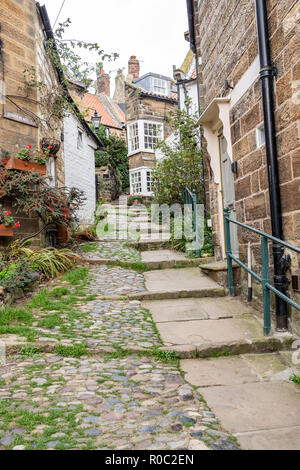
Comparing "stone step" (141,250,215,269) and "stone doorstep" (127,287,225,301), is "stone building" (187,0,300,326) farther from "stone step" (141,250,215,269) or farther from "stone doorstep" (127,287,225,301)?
"stone doorstep" (127,287,225,301)

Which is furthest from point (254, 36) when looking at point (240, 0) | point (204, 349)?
point (204, 349)

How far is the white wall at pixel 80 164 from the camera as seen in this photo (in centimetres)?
1132

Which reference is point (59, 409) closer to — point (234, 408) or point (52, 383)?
point (52, 383)

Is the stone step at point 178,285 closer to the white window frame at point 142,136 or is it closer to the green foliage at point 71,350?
the green foliage at point 71,350

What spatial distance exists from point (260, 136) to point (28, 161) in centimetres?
390

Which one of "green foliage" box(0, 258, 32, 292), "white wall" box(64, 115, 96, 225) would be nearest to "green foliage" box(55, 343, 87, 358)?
"green foliage" box(0, 258, 32, 292)

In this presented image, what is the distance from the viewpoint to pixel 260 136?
380 centimetres

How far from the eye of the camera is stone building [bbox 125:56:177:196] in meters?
19.8

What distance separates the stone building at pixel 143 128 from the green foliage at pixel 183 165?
9.47 m

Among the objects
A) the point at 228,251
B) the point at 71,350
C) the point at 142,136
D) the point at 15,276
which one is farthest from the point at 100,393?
the point at 142,136

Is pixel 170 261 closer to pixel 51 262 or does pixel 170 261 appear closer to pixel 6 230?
pixel 51 262

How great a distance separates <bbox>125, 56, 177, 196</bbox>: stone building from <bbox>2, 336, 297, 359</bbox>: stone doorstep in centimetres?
1657

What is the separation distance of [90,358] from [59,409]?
83 centimetres
